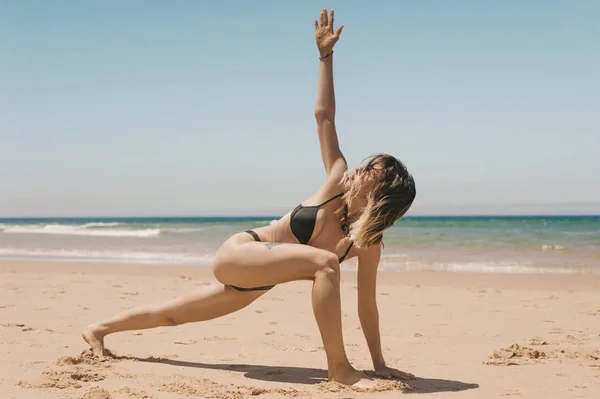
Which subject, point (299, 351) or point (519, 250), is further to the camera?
point (519, 250)

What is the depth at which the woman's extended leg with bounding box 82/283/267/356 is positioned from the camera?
4025 millimetres

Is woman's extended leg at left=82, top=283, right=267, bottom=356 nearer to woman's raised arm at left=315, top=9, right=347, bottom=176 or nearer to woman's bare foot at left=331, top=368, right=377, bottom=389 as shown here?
woman's bare foot at left=331, top=368, right=377, bottom=389

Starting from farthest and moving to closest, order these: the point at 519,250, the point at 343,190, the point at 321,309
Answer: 1. the point at 519,250
2. the point at 343,190
3. the point at 321,309

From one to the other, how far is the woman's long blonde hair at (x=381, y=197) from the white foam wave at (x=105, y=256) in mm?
11573

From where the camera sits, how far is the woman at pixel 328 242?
11.6ft

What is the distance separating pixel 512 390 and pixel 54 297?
20.0 ft

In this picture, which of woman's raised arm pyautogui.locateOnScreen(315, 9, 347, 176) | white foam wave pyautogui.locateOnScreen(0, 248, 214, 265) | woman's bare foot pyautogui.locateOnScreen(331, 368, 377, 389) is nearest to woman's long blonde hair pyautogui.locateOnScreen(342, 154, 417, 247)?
woman's raised arm pyautogui.locateOnScreen(315, 9, 347, 176)

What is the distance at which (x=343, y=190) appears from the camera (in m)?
3.75

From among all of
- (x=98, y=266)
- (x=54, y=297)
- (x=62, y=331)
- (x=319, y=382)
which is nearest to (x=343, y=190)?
(x=319, y=382)

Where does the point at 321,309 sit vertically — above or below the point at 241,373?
above

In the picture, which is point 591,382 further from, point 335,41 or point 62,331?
point 62,331

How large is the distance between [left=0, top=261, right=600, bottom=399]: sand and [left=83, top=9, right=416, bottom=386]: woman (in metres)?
0.41

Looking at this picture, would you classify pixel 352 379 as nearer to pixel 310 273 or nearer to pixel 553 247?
pixel 310 273

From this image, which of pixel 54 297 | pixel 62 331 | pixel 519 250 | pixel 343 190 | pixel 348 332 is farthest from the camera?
pixel 519 250
